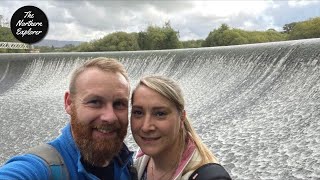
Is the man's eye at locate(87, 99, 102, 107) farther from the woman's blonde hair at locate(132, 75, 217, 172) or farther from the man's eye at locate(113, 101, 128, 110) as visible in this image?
the woman's blonde hair at locate(132, 75, 217, 172)

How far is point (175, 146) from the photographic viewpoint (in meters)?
1.95

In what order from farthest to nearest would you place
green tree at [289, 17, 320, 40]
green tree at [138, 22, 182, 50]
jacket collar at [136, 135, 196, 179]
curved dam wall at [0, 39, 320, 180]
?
green tree at [138, 22, 182, 50] → green tree at [289, 17, 320, 40] → curved dam wall at [0, 39, 320, 180] → jacket collar at [136, 135, 196, 179]

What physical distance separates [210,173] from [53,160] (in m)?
0.60

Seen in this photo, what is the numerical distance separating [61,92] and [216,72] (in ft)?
20.1

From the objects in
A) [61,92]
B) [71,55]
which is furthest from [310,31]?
[61,92]

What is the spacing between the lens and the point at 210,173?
64.2 inches

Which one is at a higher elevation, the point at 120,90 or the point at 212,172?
the point at 120,90

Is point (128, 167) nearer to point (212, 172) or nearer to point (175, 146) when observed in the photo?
point (175, 146)

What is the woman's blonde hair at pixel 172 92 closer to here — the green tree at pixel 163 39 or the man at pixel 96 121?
the man at pixel 96 121

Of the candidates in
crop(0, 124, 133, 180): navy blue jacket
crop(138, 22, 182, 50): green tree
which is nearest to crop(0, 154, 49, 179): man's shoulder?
crop(0, 124, 133, 180): navy blue jacket

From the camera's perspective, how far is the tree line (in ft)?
98.7

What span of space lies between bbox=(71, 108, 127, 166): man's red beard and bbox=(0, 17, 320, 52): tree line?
1125 inches

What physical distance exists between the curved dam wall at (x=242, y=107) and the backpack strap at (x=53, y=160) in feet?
15.1

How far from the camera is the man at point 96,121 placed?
5.19 feet
